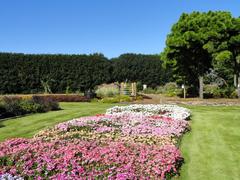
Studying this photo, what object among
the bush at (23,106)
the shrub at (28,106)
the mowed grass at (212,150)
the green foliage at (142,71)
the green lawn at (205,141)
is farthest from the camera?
the green foliage at (142,71)

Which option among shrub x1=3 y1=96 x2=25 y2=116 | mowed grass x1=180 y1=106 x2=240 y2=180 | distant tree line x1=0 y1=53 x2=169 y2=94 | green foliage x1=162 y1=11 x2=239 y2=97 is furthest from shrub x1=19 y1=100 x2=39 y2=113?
distant tree line x1=0 y1=53 x2=169 y2=94

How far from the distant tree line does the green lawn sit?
18456 mm

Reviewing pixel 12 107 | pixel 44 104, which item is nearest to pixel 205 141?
pixel 12 107

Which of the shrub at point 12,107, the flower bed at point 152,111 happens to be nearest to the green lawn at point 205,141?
the flower bed at point 152,111

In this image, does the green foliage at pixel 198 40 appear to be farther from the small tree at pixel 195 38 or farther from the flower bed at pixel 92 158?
the flower bed at pixel 92 158

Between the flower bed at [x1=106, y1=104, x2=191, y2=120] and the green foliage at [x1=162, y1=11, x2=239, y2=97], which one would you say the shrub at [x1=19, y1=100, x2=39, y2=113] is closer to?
the flower bed at [x1=106, y1=104, x2=191, y2=120]

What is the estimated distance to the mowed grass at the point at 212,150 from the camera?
5.69m

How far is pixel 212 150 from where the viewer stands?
288 inches

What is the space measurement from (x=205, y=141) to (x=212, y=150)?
3.03ft

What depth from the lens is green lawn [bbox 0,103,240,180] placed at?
5.80 meters

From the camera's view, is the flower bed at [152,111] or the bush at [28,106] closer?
the flower bed at [152,111]

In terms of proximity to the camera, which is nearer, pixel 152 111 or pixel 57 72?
pixel 152 111

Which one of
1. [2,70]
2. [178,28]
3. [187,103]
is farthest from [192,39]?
[2,70]

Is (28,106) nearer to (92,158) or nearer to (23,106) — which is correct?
(23,106)
